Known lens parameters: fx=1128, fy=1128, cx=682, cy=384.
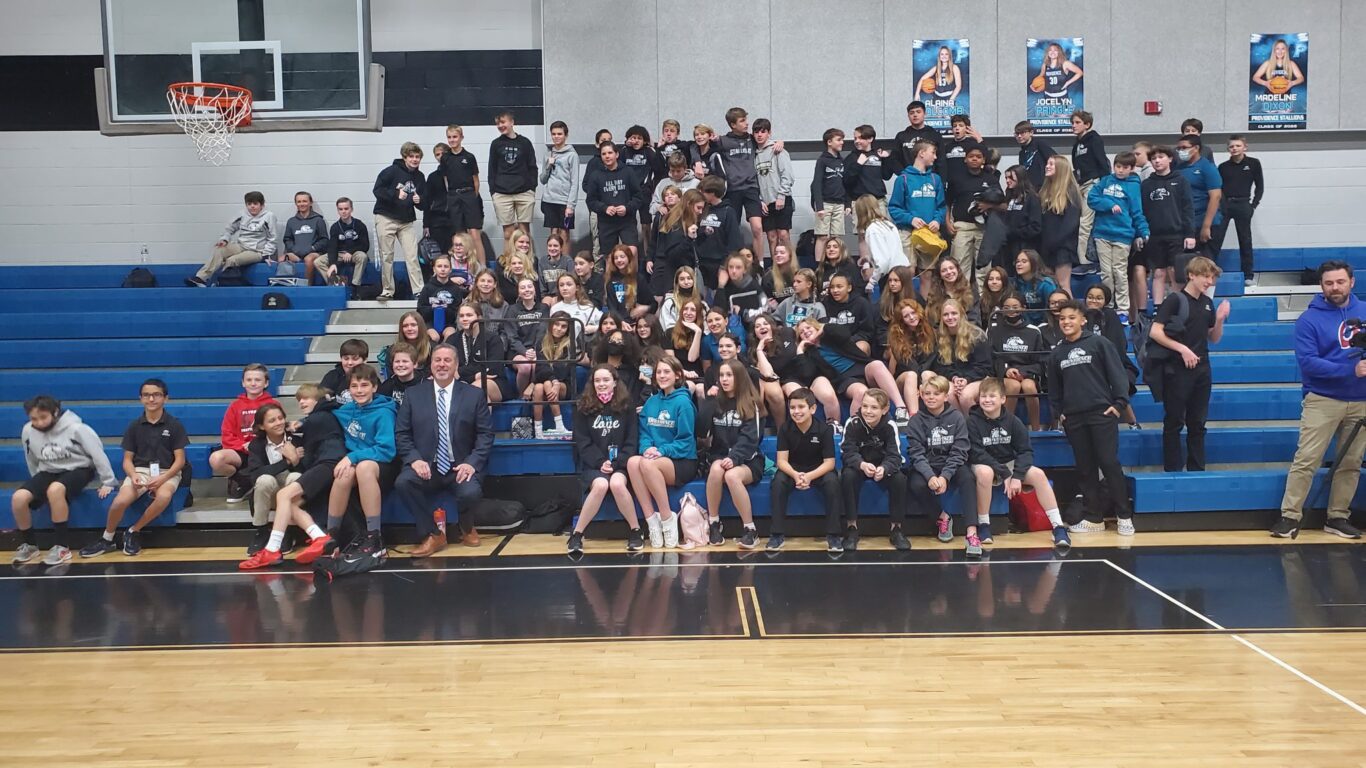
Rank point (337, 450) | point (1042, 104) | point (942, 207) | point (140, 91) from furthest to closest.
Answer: point (1042, 104) < point (942, 207) < point (140, 91) < point (337, 450)

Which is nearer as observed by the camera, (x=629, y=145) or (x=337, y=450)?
(x=337, y=450)

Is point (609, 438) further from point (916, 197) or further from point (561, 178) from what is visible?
point (916, 197)

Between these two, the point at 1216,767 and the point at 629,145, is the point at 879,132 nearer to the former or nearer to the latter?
the point at 629,145

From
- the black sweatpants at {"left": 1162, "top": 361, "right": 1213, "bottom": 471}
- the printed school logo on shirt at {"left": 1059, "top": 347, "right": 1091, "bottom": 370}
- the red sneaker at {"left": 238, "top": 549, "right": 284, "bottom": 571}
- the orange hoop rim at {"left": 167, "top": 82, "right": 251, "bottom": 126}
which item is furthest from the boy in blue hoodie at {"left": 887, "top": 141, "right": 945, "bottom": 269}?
the red sneaker at {"left": 238, "top": 549, "right": 284, "bottom": 571}

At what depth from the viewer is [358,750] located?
4.76m

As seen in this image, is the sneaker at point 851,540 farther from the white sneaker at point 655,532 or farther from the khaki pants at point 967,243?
the khaki pants at point 967,243

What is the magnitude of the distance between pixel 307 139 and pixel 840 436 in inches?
344

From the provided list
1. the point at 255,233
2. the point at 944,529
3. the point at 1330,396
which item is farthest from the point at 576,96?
the point at 1330,396

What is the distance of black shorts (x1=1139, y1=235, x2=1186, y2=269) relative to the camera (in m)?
11.5

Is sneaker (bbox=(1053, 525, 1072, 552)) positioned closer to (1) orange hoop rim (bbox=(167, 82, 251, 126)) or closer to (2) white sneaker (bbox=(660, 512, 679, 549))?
(2) white sneaker (bbox=(660, 512, 679, 549))

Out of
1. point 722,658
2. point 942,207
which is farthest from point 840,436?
point 942,207

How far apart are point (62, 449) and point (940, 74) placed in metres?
10.4

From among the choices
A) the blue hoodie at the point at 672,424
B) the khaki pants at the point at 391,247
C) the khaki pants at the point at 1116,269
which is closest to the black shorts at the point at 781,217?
the khaki pants at the point at 1116,269

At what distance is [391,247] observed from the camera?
12633 mm
